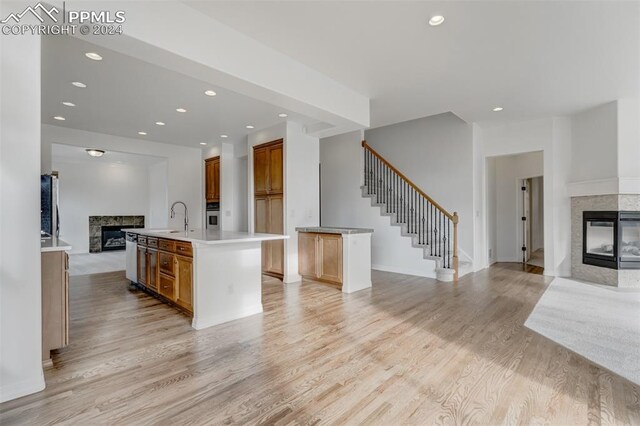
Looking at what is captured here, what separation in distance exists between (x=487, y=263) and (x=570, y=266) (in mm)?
1416

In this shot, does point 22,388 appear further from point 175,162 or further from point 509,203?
point 509,203

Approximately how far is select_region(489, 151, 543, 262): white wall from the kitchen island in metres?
6.15

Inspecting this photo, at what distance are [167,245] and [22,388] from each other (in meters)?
1.96

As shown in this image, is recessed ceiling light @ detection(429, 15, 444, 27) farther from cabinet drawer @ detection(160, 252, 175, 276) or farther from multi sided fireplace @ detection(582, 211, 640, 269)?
multi sided fireplace @ detection(582, 211, 640, 269)

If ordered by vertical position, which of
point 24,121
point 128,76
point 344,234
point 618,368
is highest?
point 128,76

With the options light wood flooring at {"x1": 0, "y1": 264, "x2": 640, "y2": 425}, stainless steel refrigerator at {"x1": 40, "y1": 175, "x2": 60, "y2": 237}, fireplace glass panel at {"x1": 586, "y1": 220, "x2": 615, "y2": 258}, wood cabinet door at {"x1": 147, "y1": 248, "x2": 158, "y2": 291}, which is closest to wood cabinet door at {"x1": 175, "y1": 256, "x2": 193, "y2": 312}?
light wood flooring at {"x1": 0, "y1": 264, "x2": 640, "y2": 425}

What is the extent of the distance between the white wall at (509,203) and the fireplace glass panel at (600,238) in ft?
6.63

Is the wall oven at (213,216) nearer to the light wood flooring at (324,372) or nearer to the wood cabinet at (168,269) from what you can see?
the wood cabinet at (168,269)

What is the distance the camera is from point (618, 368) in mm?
2385

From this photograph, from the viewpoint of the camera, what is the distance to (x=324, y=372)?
229 centimetres

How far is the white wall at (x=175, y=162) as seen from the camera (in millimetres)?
6173

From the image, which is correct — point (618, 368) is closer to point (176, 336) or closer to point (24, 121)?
point (176, 336)

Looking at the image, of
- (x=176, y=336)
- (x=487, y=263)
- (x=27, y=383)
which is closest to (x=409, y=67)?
(x=176, y=336)

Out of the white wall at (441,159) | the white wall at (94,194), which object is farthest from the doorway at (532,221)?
the white wall at (94,194)
